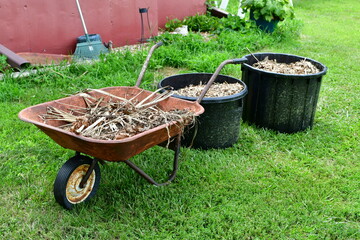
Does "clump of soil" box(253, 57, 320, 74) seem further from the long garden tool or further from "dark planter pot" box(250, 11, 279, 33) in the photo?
"dark planter pot" box(250, 11, 279, 33)

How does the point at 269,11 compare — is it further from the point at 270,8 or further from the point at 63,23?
the point at 63,23

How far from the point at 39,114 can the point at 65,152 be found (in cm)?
82

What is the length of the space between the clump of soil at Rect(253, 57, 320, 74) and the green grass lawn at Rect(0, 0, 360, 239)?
0.61 m

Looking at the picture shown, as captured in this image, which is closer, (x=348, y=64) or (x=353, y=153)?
(x=353, y=153)

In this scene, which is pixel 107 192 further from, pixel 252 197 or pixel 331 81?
pixel 331 81

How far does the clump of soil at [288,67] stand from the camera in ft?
13.2

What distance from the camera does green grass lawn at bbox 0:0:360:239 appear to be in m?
2.58

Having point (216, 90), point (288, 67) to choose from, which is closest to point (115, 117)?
point (216, 90)

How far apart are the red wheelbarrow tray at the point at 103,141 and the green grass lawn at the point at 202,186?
0.49 m

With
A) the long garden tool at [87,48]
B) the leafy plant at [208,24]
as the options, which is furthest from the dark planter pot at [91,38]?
the leafy plant at [208,24]

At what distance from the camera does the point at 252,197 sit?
290 cm

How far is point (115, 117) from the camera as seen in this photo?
284 centimetres

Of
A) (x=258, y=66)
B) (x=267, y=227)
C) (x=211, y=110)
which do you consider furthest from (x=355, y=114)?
(x=267, y=227)

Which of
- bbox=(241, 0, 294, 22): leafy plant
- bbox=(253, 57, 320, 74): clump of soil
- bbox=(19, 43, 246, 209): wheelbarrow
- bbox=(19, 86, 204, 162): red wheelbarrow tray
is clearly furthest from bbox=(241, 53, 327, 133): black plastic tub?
bbox=(241, 0, 294, 22): leafy plant
